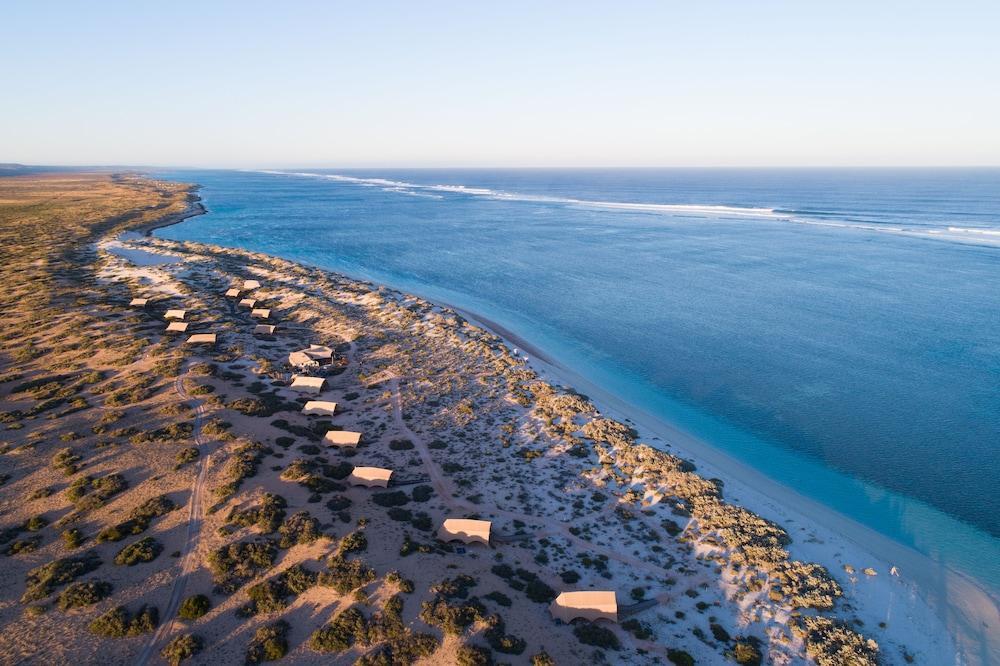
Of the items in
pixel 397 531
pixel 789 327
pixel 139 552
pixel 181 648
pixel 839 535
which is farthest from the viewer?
pixel 789 327

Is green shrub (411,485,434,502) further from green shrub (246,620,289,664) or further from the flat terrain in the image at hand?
green shrub (246,620,289,664)

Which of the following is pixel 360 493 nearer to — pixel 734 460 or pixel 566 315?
pixel 734 460

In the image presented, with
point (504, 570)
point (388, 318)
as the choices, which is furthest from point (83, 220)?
point (504, 570)

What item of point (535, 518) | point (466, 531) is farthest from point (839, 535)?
point (466, 531)

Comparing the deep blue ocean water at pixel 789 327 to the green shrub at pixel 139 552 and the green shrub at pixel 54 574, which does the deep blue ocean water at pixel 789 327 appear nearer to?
the green shrub at pixel 139 552

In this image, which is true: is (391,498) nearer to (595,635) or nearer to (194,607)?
(194,607)
